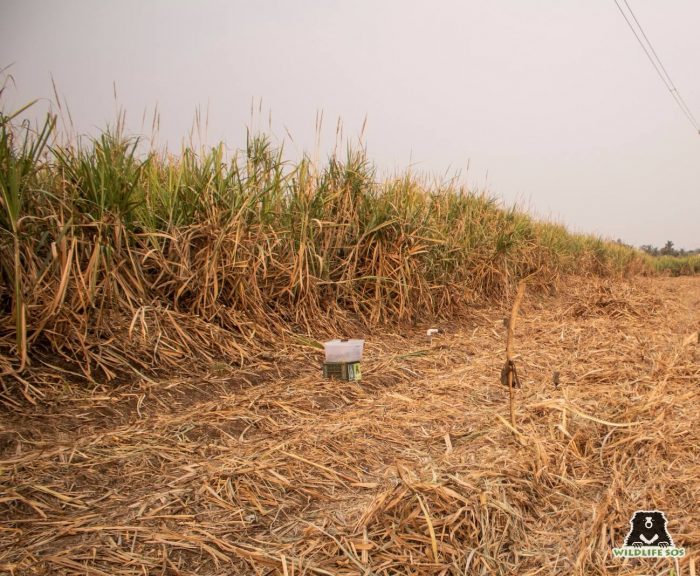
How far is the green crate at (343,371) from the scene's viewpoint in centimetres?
272

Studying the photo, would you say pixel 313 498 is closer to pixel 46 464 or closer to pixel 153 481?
pixel 153 481

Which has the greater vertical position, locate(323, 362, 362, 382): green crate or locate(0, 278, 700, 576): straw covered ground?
locate(323, 362, 362, 382): green crate

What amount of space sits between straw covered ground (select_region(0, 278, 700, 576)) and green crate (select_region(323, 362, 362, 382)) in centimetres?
10

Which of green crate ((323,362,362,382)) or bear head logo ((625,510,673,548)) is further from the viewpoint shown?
green crate ((323,362,362,382))

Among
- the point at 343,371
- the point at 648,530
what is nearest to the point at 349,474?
the point at 648,530

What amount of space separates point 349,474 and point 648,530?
2.75 feet

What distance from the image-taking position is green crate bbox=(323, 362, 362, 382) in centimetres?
272

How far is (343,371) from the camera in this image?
8.96 ft
